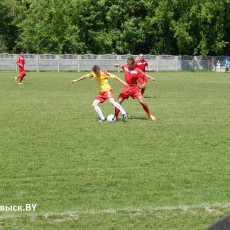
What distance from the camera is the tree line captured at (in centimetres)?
5806

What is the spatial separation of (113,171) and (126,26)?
50.2m

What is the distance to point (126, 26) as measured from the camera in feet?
191

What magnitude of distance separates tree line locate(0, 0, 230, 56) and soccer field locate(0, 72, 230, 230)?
42006 millimetres

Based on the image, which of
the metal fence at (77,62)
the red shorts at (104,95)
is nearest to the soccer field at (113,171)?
the red shorts at (104,95)

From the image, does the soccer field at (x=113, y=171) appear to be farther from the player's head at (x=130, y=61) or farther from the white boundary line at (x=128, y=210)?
the player's head at (x=130, y=61)

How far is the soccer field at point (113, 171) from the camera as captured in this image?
6.54 m

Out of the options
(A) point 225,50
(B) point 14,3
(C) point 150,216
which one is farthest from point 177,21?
(C) point 150,216

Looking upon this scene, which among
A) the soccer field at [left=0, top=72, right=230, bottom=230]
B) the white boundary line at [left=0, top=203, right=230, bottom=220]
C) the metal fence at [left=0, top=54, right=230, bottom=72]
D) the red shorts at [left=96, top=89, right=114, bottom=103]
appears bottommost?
the metal fence at [left=0, top=54, right=230, bottom=72]

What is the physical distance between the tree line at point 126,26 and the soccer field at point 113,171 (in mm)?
42006

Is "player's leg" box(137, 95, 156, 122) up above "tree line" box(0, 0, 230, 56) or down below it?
below

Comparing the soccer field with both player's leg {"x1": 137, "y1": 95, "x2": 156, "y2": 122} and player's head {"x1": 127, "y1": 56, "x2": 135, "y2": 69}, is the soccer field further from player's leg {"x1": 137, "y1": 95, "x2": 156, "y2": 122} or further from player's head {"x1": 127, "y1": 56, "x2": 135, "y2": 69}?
player's head {"x1": 127, "y1": 56, "x2": 135, "y2": 69}

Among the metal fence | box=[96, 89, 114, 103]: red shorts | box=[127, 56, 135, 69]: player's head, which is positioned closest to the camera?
box=[127, 56, 135, 69]: player's head

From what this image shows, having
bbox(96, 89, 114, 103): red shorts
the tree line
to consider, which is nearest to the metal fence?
the tree line

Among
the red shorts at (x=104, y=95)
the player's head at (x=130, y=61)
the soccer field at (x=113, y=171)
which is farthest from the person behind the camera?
the red shorts at (x=104, y=95)
